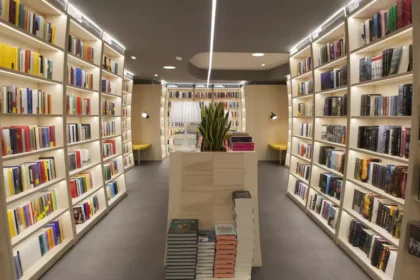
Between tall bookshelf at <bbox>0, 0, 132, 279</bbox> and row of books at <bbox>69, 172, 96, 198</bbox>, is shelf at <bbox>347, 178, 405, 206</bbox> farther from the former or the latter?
row of books at <bbox>69, 172, 96, 198</bbox>

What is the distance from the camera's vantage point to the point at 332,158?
3.83 meters

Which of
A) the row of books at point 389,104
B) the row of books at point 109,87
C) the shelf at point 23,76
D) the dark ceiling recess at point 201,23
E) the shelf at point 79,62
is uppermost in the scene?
the dark ceiling recess at point 201,23

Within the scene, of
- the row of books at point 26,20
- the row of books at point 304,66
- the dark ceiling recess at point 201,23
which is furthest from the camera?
the row of books at point 304,66

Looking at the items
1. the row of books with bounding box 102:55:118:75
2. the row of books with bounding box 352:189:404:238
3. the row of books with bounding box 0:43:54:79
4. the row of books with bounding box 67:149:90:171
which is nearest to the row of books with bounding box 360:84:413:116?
the row of books with bounding box 352:189:404:238

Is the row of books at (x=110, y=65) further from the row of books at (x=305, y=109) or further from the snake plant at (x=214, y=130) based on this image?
the row of books at (x=305, y=109)

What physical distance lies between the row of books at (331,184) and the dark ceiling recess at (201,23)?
7.31 ft

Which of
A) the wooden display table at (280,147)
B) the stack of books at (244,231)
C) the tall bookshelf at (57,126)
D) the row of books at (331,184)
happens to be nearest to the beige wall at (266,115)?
the wooden display table at (280,147)

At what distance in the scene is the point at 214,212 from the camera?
2709 mm

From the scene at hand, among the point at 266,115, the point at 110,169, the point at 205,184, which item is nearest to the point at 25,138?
the point at 205,184

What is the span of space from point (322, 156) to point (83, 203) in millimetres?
3686

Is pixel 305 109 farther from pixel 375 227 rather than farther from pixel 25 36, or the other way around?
pixel 25 36

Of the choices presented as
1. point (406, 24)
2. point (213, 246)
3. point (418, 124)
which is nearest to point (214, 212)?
point (213, 246)

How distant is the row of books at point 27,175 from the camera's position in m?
2.46

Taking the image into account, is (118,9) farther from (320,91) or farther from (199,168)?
(320,91)
